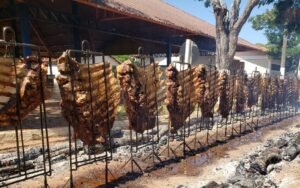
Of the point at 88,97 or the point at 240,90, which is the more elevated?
the point at 88,97

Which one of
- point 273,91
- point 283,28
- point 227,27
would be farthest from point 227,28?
point 283,28

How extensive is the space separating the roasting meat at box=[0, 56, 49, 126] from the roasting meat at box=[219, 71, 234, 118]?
618 cm

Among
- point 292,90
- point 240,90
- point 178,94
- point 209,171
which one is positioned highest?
point 178,94

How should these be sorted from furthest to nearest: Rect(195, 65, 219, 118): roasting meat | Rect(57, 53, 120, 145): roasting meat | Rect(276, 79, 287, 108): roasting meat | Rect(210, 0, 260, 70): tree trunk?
Rect(210, 0, 260, 70): tree trunk → Rect(276, 79, 287, 108): roasting meat → Rect(195, 65, 219, 118): roasting meat → Rect(57, 53, 120, 145): roasting meat

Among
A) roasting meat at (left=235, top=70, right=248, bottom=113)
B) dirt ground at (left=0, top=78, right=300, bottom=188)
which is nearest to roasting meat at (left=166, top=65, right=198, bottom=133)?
dirt ground at (left=0, top=78, right=300, bottom=188)

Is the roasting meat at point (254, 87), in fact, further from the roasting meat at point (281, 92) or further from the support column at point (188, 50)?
the support column at point (188, 50)

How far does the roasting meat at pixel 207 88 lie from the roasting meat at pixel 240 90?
2.09 m

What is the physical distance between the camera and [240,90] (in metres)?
10.9

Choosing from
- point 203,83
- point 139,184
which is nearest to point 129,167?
point 139,184

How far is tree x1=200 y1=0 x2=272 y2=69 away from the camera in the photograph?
15.7 m

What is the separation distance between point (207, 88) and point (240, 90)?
3.18 m

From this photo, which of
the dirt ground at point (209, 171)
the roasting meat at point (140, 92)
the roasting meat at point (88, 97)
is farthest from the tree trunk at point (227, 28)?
the roasting meat at point (88, 97)

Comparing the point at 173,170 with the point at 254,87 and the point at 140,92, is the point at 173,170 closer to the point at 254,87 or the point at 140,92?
the point at 140,92

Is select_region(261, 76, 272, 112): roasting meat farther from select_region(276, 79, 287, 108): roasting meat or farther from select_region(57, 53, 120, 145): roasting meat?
select_region(57, 53, 120, 145): roasting meat
